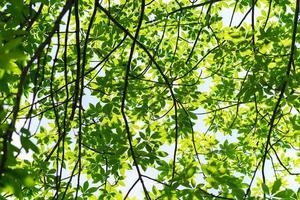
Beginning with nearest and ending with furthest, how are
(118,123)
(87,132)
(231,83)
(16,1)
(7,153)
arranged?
(7,153)
(16,1)
(118,123)
(87,132)
(231,83)

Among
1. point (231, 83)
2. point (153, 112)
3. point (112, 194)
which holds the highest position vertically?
point (231, 83)

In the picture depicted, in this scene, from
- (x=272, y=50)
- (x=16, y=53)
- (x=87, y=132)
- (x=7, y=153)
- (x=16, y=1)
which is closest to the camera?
(x=16, y=53)

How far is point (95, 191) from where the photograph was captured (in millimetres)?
5059

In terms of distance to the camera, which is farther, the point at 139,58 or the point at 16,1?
the point at 139,58


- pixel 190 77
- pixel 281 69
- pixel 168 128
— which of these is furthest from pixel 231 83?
pixel 281 69

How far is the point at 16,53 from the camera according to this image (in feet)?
4.47

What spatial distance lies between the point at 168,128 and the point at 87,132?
1.45 m

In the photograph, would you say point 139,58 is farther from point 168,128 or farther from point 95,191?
point 95,191

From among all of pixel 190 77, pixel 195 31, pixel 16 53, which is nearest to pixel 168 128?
pixel 190 77

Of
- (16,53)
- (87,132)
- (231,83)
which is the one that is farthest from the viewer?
(231,83)

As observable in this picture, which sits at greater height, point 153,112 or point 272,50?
point 272,50

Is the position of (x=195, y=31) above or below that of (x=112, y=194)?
above

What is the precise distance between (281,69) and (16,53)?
4.11 m

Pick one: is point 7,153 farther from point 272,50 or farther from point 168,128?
point 272,50
